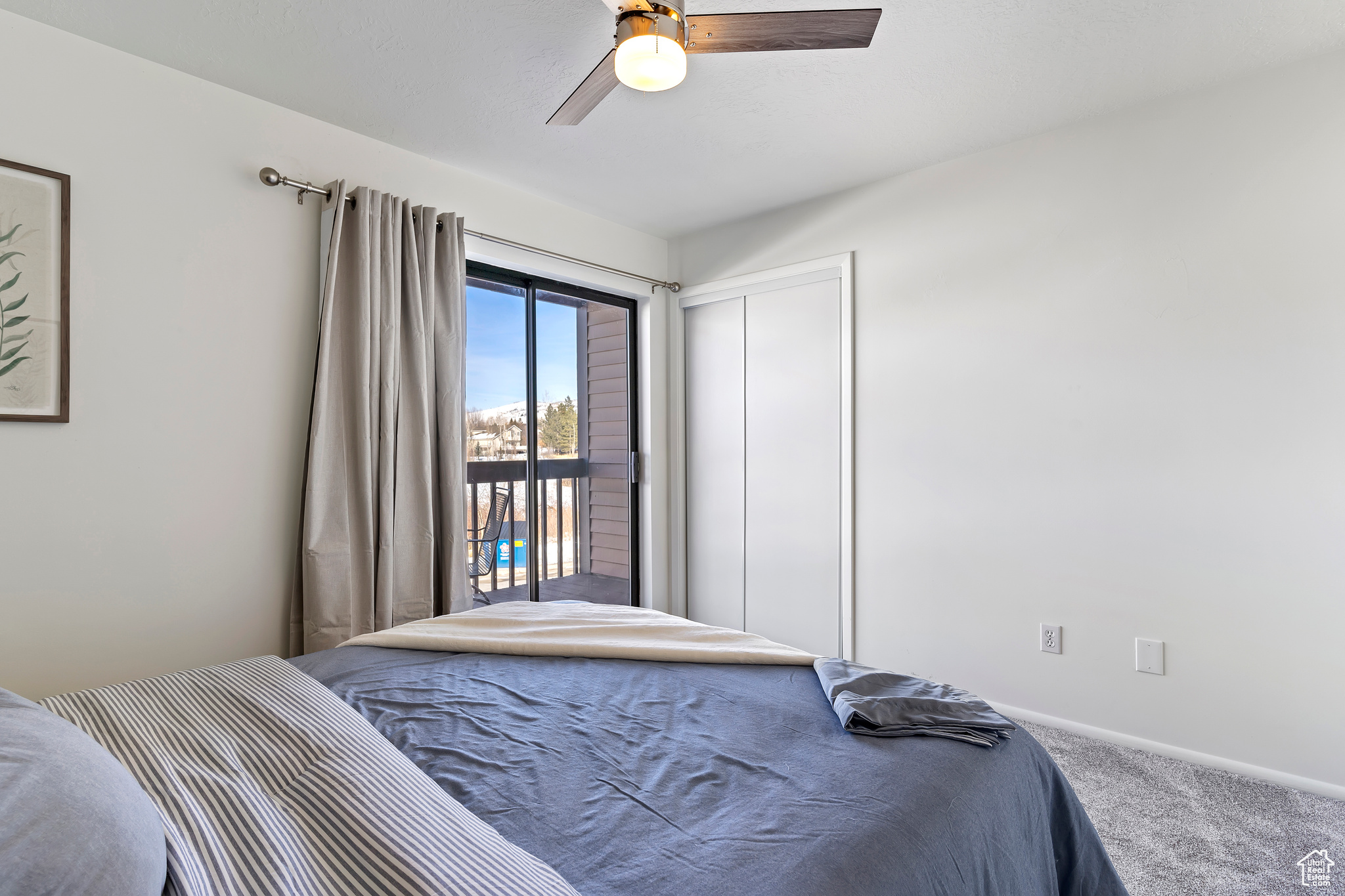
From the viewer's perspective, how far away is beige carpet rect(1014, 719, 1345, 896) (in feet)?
5.63

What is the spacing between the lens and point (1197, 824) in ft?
6.46

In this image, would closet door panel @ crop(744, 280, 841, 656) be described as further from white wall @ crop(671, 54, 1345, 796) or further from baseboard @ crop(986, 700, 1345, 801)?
baseboard @ crop(986, 700, 1345, 801)

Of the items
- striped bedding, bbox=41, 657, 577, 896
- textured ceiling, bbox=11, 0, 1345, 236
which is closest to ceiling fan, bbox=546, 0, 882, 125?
textured ceiling, bbox=11, 0, 1345, 236

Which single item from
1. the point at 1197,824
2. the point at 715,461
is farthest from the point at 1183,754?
the point at 715,461

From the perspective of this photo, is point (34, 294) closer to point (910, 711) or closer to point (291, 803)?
point (291, 803)

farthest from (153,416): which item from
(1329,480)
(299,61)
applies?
(1329,480)

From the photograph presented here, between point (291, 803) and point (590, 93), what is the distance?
186cm

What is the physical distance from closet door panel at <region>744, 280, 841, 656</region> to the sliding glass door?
0.78 meters

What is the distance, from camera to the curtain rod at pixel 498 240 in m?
2.36

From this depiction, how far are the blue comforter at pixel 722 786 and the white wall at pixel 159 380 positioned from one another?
103 cm

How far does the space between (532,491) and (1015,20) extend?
2.82 meters

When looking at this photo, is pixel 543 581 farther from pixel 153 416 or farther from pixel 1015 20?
pixel 1015 20

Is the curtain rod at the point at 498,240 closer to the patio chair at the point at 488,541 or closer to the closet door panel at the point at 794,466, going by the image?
the closet door panel at the point at 794,466

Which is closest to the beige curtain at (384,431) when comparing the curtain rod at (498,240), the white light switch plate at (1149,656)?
the curtain rod at (498,240)
